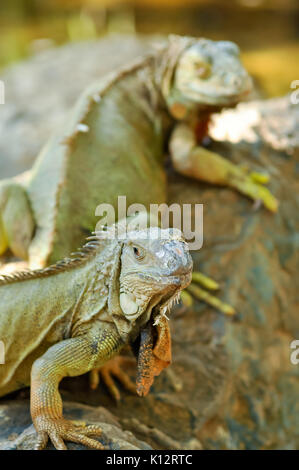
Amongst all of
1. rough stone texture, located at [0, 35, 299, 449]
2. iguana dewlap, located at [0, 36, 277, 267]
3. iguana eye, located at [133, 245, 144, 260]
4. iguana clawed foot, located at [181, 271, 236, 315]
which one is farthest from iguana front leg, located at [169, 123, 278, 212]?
iguana eye, located at [133, 245, 144, 260]

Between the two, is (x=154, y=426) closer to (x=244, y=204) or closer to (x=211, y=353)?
(x=211, y=353)

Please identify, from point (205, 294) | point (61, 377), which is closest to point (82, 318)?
point (61, 377)

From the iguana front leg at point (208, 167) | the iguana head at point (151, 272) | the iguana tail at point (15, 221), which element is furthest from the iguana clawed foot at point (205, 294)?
the iguana head at point (151, 272)

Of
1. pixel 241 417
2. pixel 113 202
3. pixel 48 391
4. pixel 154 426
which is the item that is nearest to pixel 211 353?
pixel 241 417

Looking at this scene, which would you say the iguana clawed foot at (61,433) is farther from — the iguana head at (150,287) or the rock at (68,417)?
the iguana head at (150,287)

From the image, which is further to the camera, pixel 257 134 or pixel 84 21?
pixel 84 21

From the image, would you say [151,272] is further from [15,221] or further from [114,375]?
[15,221]

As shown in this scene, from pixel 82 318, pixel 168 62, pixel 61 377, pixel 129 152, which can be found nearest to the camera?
pixel 61 377
